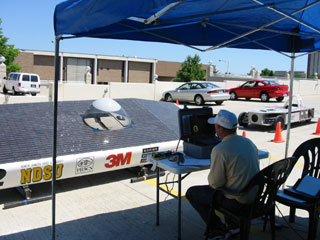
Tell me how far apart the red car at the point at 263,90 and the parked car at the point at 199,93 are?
3.32 meters

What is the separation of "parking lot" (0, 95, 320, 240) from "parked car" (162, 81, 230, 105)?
15.3m

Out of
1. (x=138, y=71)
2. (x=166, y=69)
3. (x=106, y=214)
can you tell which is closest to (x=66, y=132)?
(x=106, y=214)

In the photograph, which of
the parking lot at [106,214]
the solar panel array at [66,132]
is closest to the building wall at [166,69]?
the solar panel array at [66,132]

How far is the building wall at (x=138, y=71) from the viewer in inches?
2478

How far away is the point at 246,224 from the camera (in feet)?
10.6

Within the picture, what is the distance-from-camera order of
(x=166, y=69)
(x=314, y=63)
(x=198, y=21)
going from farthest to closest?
(x=314, y=63) < (x=166, y=69) < (x=198, y=21)

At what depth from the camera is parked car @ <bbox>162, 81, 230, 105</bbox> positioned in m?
21.5

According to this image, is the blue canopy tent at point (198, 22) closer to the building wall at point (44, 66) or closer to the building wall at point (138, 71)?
the building wall at point (44, 66)

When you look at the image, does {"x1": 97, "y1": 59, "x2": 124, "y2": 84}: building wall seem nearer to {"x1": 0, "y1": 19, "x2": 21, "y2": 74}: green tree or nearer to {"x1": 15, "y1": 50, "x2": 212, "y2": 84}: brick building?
{"x1": 15, "y1": 50, "x2": 212, "y2": 84}: brick building

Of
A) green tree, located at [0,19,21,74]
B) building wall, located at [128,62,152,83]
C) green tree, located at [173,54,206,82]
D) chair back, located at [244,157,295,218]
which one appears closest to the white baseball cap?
chair back, located at [244,157,295,218]

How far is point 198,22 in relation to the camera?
4691 millimetres

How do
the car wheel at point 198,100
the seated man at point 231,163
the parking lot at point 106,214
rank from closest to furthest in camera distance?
the seated man at point 231,163
the parking lot at point 106,214
the car wheel at point 198,100

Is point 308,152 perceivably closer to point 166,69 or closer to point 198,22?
point 198,22

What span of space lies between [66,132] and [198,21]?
9.29 ft
